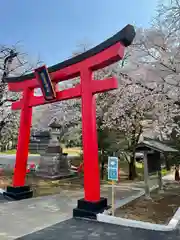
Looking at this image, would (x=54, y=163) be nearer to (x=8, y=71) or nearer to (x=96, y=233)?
(x=8, y=71)

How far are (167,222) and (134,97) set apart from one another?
18.2 ft

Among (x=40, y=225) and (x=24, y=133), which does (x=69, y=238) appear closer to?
(x=40, y=225)

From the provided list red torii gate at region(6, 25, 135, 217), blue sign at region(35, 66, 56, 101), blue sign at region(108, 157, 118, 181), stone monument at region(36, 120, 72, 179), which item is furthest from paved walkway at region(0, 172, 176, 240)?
stone monument at region(36, 120, 72, 179)

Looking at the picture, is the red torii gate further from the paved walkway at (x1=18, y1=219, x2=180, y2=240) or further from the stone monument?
the stone monument

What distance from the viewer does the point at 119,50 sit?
19.7ft

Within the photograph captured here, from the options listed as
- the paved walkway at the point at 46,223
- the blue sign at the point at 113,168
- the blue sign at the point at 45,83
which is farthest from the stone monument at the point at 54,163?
the blue sign at the point at 113,168

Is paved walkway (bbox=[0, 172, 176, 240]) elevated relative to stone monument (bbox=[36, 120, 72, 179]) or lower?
lower

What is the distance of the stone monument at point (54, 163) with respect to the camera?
14.2 m

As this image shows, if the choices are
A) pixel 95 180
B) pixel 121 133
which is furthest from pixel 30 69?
pixel 95 180

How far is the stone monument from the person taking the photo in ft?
46.5

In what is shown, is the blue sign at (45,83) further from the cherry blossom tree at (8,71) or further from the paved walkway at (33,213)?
the cherry blossom tree at (8,71)

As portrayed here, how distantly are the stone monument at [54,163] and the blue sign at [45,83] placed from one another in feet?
23.8

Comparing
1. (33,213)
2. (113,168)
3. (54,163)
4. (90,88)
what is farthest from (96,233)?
(54,163)

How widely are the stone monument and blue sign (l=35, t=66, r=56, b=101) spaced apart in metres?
7.27
